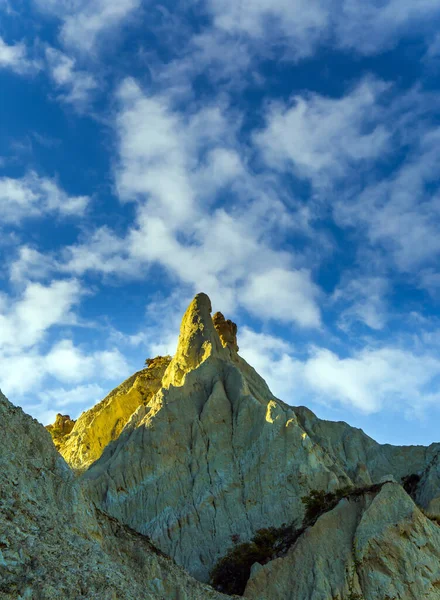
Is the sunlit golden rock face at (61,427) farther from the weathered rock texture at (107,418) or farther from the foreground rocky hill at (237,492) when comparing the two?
the foreground rocky hill at (237,492)

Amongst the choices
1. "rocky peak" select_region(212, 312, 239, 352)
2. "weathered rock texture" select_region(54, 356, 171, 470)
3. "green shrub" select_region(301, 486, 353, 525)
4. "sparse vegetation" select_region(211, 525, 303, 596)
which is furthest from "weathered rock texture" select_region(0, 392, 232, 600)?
"rocky peak" select_region(212, 312, 239, 352)

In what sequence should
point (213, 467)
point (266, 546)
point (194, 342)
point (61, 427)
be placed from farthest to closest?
point (61, 427) < point (194, 342) < point (213, 467) < point (266, 546)

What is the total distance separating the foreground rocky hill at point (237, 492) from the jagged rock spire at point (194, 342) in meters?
0.14

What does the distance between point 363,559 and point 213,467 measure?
15.3 meters

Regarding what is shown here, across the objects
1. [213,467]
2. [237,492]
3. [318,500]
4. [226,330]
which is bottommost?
[318,500]

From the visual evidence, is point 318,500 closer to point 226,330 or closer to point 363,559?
point 363,559

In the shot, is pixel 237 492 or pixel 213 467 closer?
pixel 237 492

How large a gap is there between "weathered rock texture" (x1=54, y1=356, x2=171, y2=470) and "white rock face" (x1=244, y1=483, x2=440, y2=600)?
1115 inches

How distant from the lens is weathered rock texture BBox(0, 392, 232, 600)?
16.7 metres

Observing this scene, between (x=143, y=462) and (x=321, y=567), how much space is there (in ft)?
57.8

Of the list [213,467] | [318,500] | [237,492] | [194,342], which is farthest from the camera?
[194,342]

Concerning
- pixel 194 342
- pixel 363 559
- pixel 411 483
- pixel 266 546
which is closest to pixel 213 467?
pixel 266 546

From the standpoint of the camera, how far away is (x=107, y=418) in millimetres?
62906

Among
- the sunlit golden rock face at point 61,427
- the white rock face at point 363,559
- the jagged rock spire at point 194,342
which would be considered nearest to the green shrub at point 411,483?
the white rock face at point 363,559
